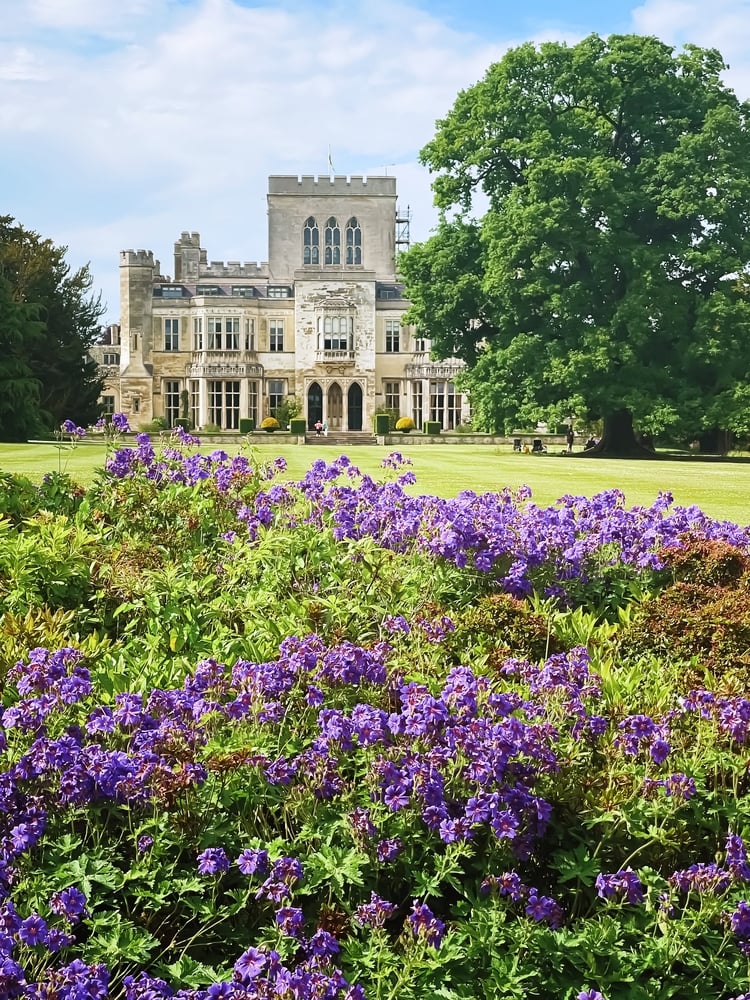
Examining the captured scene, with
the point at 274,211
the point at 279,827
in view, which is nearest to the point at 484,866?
the point at 279,827

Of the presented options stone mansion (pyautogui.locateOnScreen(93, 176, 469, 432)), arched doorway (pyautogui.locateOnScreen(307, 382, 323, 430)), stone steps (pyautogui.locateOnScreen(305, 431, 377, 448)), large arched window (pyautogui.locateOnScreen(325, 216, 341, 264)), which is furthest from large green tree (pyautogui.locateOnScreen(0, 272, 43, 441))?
large arched window (pyautogui.locateOnScreen(325, 216, 341, 264))

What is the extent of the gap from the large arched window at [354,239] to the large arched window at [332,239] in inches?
22.1

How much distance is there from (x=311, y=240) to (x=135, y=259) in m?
10.9

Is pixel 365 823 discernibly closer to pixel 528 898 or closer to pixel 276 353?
pixel 528 898

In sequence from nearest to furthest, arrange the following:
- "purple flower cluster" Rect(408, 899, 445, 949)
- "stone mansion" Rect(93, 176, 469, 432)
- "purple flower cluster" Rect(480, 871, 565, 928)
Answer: "purple flower cluster" Rect(408, 899, 445, 949) < "purple flower cluster" Rect(480, 871, 565, 928) < "stone mansion" Rect(93, 176, 469, 432)

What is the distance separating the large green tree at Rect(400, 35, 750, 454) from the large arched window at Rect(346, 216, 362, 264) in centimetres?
3231

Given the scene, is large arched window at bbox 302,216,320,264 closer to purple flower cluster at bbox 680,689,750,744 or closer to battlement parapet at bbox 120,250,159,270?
battlement parapet at bbox 120,250,159,270

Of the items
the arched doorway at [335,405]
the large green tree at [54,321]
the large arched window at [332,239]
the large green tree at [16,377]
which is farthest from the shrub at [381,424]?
the large green tree at [16,377]

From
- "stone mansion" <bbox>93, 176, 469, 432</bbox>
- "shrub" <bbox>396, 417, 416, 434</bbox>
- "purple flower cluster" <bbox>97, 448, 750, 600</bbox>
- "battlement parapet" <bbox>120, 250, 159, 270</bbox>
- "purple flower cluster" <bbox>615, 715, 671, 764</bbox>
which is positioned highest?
"battlement parapet" <bbox>120, 250, 159, 270</bbox>

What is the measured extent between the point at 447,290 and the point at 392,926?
99.8 feet

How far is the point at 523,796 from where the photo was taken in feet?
9.86

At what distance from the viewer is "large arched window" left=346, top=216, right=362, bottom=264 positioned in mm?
65375

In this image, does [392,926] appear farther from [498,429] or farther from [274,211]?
[274,211]

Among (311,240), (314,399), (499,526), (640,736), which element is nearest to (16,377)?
(499,526)
